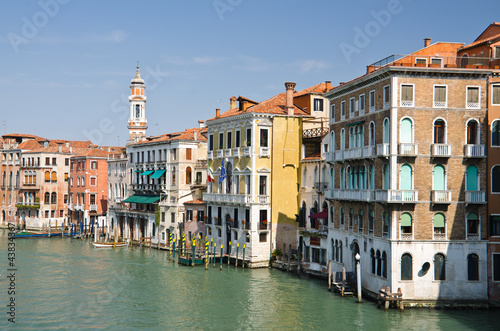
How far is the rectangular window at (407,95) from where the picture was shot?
27.5m

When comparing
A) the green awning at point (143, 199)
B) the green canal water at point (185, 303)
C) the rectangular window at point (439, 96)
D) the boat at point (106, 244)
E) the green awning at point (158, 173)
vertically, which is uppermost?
the rectangular window at point (439, 96)

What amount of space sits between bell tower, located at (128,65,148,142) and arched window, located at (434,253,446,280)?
4769 centimetres

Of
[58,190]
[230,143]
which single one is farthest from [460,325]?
[58,190]

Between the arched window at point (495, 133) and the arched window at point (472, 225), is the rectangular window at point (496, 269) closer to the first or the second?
the arched window at point (472, 225)

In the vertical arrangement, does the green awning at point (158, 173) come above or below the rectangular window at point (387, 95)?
below

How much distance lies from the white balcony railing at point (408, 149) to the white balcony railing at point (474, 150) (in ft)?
7.31

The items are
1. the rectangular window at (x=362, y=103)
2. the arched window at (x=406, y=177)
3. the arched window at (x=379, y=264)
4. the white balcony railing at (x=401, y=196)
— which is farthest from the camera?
the rectangular window at (x=362, y=103)

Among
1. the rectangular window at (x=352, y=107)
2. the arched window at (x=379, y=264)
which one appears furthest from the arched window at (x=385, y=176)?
the rectangular window at (x=352, y=107)

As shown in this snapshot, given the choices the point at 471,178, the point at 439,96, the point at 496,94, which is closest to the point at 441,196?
the point at 471,178

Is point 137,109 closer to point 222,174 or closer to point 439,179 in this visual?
point 222,174

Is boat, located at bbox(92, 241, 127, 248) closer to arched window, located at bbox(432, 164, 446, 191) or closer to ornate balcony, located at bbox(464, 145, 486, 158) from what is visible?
arched window, located at bbox(432, 164, 446, 191)

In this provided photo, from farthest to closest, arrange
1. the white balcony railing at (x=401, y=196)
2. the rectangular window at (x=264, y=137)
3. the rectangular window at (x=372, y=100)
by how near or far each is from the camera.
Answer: the rectangular window at (x=264, y=137) → the rectangular window at (x=372, y=100) → the white balcony railing at (x=401, y=196)

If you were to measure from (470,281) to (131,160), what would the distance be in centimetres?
3957

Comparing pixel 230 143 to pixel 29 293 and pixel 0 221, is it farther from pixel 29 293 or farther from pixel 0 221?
pixel 0 221
